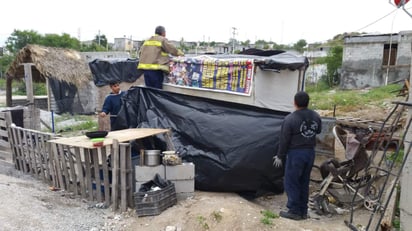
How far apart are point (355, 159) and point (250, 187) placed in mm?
1433

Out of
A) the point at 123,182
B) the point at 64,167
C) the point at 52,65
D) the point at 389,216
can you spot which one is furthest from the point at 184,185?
the point at 52,65

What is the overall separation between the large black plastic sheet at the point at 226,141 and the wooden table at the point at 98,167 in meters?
0.37

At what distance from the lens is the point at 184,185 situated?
15.4ft

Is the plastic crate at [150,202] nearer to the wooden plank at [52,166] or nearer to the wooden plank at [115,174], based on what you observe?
the wooden plank at [115,174]

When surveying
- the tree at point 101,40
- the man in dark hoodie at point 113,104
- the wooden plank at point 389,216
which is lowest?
the wooden plank at point 389,216

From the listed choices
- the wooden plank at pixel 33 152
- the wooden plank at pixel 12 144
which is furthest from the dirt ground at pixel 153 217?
the wooden plank at pixel 12 144

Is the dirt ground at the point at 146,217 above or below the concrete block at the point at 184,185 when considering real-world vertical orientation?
below

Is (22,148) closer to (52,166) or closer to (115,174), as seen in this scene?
(52,166)

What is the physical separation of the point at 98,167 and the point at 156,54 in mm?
2544


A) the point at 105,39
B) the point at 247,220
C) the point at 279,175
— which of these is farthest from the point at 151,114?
the point at 105,39

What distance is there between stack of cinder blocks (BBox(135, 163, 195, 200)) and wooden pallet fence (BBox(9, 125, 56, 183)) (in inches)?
66.8

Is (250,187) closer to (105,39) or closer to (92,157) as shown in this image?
(92,157)

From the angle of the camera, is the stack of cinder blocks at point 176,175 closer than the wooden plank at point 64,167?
Yes

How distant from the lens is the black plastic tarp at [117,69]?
42.1ft
